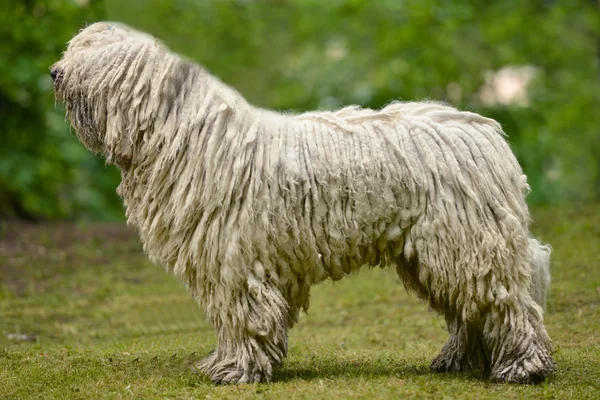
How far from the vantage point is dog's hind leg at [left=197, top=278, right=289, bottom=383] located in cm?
607

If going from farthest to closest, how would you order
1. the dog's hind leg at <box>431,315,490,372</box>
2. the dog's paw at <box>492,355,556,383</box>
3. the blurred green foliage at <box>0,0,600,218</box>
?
1. the blurred green foliage at <box>0,0,600,218</box>
2. the dog's hind leg at <box>431,315,490,372</box>
3. the dog's paw at <box>492,355,556,383</box>

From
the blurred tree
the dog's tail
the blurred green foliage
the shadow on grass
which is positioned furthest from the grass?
the blurred green foliage

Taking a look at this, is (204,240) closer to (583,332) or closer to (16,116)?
(583,332)

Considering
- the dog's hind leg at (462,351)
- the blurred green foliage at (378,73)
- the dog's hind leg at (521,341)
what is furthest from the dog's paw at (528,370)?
the blurred green foliage at (378,73)

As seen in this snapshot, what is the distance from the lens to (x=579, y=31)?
21.8m

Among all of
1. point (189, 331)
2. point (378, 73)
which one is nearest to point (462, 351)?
point (189, 331)

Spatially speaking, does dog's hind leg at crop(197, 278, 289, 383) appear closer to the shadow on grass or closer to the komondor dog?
the komondor dog

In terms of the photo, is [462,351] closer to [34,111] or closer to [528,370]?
[528,370]

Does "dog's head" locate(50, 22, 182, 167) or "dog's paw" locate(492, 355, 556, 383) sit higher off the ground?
"dog's head" locate(50, 22, 182, 167)

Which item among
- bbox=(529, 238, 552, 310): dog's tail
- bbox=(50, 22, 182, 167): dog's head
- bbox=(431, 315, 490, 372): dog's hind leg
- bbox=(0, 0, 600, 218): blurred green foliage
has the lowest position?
bbox=(431, 315, 490, 372): dog's hind leg

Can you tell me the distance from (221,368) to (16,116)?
11.8 metres

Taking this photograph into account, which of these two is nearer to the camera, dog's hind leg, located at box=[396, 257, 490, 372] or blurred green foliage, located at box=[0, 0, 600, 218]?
dog's hind leg, located at box=[396, 257, 490, 372]

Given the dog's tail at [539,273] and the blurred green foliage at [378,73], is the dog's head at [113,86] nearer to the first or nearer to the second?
the dog's tail at [539,273]

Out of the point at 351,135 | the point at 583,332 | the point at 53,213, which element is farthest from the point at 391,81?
the point at 351,135
